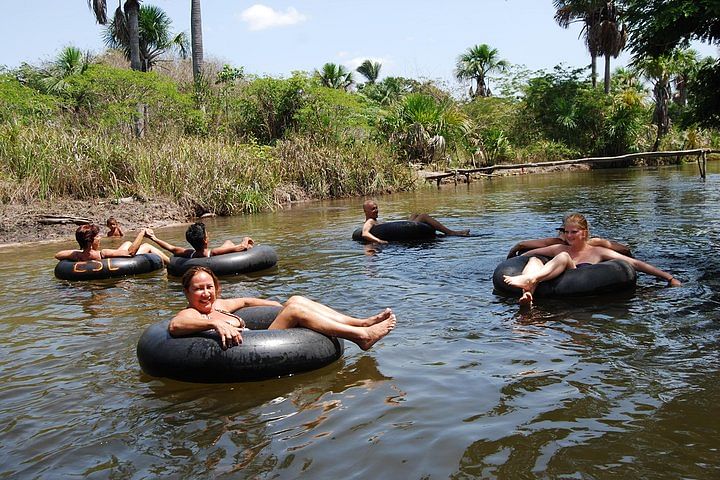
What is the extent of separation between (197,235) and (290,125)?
20.8 meters

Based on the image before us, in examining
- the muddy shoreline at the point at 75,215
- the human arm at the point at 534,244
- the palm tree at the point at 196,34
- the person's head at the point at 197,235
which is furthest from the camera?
the palm tree at the point at 196,34

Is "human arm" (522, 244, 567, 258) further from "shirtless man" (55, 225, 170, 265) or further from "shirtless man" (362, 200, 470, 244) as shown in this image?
"shirtless man" (55, 225, 170, 265)

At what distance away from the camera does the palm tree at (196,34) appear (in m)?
30.6

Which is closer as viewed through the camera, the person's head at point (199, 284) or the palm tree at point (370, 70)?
the person's head at point (199, 284)

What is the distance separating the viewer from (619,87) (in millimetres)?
47906

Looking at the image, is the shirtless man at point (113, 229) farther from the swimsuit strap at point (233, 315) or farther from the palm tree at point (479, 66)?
the palm tree at point (479, 66)

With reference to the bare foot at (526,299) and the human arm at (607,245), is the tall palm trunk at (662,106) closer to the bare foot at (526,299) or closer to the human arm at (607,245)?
the human arm at (607,245)

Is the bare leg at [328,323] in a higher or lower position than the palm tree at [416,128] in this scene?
lower

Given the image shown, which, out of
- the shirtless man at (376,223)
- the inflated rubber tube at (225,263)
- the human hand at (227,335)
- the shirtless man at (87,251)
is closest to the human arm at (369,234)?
the shirtless man at (376,223)

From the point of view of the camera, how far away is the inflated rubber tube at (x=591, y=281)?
7793 millimetres

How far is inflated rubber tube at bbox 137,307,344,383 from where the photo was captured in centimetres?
552

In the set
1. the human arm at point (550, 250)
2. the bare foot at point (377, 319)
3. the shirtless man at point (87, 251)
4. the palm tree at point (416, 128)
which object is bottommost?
the bare foot at point (377, 319)

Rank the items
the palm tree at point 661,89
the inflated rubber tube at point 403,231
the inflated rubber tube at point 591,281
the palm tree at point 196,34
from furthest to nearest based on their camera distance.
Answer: the palm tree at point 661,89
the palm tree at point 196,34
the inflated rubber tube at point 403,231
the inflated rubber tube at point 591,281

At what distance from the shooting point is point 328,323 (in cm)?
587
